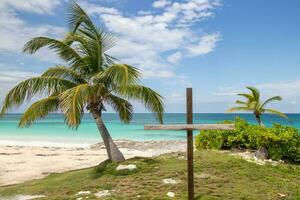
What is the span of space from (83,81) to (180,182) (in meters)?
4.65

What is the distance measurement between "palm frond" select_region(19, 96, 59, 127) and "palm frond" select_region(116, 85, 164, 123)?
2.15 m

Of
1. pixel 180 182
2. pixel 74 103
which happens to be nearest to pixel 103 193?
pixel 180 182

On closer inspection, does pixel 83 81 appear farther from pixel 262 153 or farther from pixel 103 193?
pixel 262 153

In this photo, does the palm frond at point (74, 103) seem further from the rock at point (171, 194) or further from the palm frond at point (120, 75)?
the rock at point (171, 194)

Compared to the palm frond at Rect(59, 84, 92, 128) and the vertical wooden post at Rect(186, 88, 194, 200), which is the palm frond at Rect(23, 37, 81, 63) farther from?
the vertical wooden post at Rect(186, 88, 194, 200)

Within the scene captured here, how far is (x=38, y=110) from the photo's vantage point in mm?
11102

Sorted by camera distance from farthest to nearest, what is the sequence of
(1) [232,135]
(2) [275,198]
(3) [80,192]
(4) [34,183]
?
1. (1) [232,135]
2. (4) [34,183]
3. (3) [80,192]
4. (2) [275,198]

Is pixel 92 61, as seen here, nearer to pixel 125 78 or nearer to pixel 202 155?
pixel 125 78

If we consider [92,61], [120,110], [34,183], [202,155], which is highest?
[92,61]

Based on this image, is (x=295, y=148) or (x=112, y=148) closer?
(x=112, y=148)

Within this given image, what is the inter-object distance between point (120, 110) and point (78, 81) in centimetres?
191

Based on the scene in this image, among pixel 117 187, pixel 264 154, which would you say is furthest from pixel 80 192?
pixel 264 154

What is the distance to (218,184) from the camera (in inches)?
388

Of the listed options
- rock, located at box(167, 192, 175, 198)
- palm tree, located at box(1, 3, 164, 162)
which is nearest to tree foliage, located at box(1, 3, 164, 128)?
palm tree, located at box(1, 3, 164, 162)
